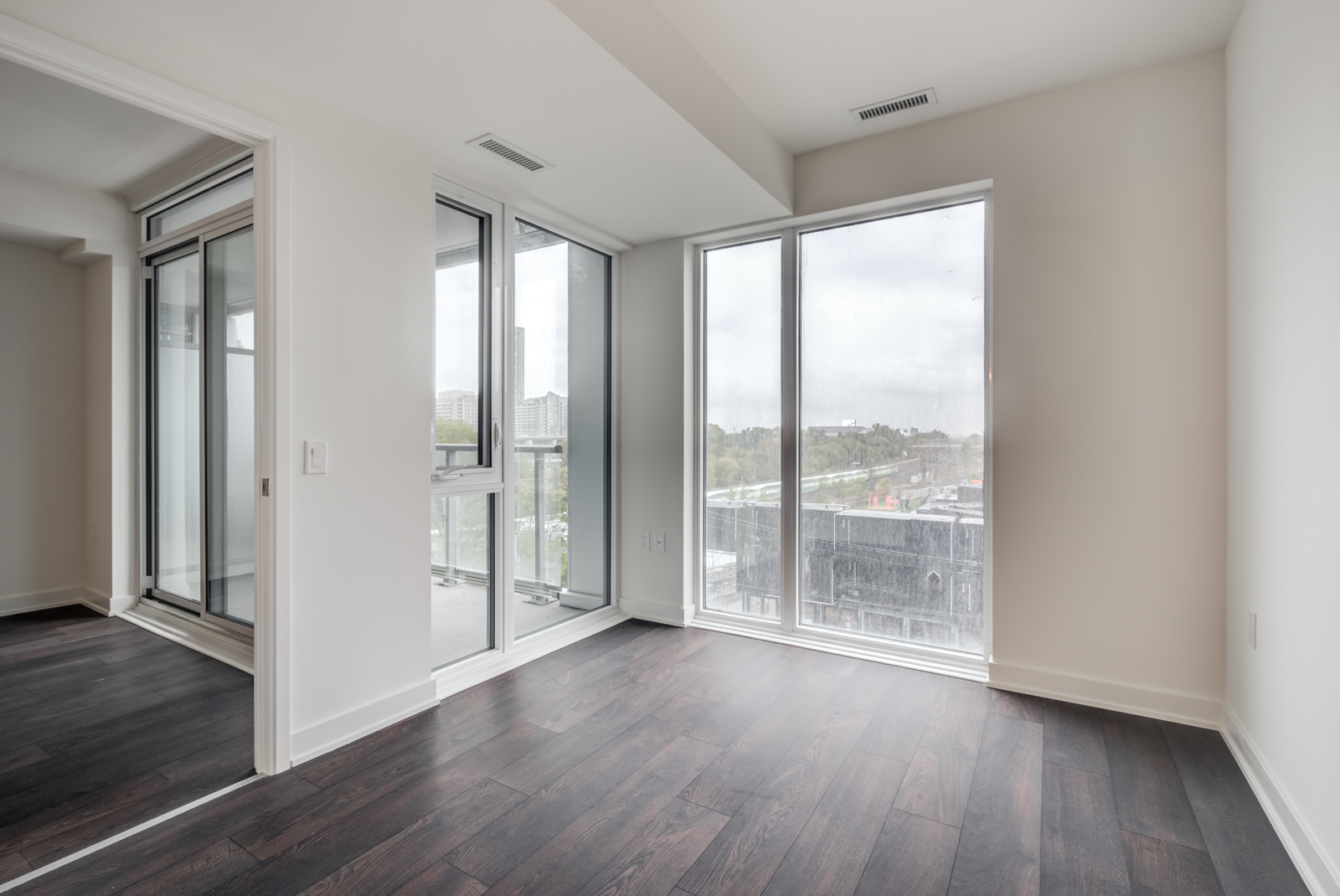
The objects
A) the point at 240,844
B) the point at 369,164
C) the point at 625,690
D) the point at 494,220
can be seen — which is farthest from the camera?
the point at 494,220

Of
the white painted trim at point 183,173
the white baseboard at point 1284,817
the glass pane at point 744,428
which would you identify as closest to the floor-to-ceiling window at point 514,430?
the glass pane at point 744,428

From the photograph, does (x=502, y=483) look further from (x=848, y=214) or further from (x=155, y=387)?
(x=155, y=387)

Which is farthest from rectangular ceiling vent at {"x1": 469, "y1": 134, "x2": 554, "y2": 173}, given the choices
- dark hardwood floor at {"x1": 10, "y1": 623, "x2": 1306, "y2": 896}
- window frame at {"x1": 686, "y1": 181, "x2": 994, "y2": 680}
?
dark hardwood floor at {"x1": 10, "y1": 623, "x2": 1306, "y2": 896}

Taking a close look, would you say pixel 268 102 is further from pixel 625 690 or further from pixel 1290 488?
pixel 1290 488

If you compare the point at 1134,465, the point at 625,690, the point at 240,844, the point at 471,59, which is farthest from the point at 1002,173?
the point at 240,844

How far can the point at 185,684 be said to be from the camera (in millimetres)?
2943

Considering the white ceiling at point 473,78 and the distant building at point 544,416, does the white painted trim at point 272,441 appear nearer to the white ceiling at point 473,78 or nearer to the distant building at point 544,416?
the white ceiling at point 473,78

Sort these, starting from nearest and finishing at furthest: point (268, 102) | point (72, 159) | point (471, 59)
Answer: point (471, 59) < point (268, 102) < point (72, 159)

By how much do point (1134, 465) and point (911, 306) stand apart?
1252 mm

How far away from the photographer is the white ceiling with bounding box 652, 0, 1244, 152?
2279 millimetres

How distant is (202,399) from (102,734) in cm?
192

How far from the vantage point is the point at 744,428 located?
3.81m

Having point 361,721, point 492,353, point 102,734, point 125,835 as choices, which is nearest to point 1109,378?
point 492,353

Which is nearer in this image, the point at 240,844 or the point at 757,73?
the point at 240,844
